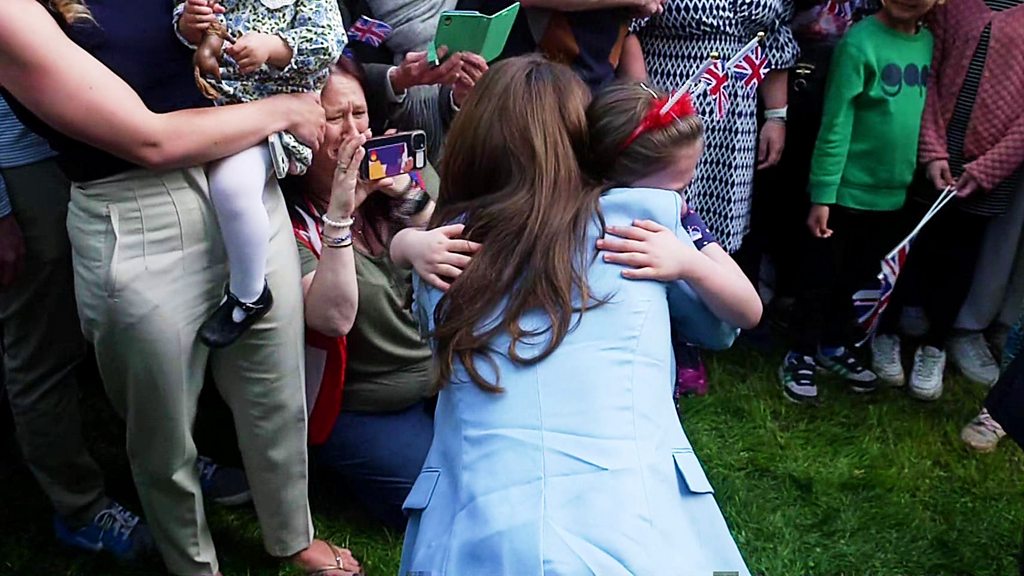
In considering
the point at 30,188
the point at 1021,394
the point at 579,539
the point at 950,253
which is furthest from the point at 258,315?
the point at 950,253

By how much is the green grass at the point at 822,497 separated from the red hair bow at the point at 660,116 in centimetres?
136

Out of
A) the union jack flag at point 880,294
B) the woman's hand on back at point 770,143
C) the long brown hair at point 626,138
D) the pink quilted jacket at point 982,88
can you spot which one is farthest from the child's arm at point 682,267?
the pink quilted jacket at point 982,88

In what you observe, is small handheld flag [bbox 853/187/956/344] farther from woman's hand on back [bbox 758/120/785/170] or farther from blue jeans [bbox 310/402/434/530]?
blue jeans [bbox 310/402/434/530]

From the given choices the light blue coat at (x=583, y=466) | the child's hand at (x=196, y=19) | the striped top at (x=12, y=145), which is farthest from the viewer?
the striped top at (x=12, y=145)

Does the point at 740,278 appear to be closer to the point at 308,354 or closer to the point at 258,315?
the point at 258,315

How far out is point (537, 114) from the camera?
64.8 inches

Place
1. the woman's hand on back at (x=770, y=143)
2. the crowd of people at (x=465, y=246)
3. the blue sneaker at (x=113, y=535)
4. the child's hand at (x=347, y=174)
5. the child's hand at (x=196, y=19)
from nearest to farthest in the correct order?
the crowd of people at (x=465, y=246) < the child's hand at (x=196, y=19) < the child's hand at (x=347, y=174) < the blue sneaker at (x=113, y=535) < the woman's hand on back at (x=770, y=143)

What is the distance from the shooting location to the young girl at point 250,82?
1.85m

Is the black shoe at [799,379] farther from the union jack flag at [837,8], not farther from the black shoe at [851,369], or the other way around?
the union jack flag at [837,8]

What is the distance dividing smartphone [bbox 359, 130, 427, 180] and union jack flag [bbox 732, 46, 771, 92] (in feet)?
3.53

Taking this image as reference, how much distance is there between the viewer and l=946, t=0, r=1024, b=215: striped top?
3100 millimetres

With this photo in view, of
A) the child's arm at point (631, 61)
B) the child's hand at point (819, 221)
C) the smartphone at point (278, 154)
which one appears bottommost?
the child's hand at point (819, 221)

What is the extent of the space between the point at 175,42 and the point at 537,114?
0.71 m

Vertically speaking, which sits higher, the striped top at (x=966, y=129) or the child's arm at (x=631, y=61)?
the child's arm at (x=631, y=61)
